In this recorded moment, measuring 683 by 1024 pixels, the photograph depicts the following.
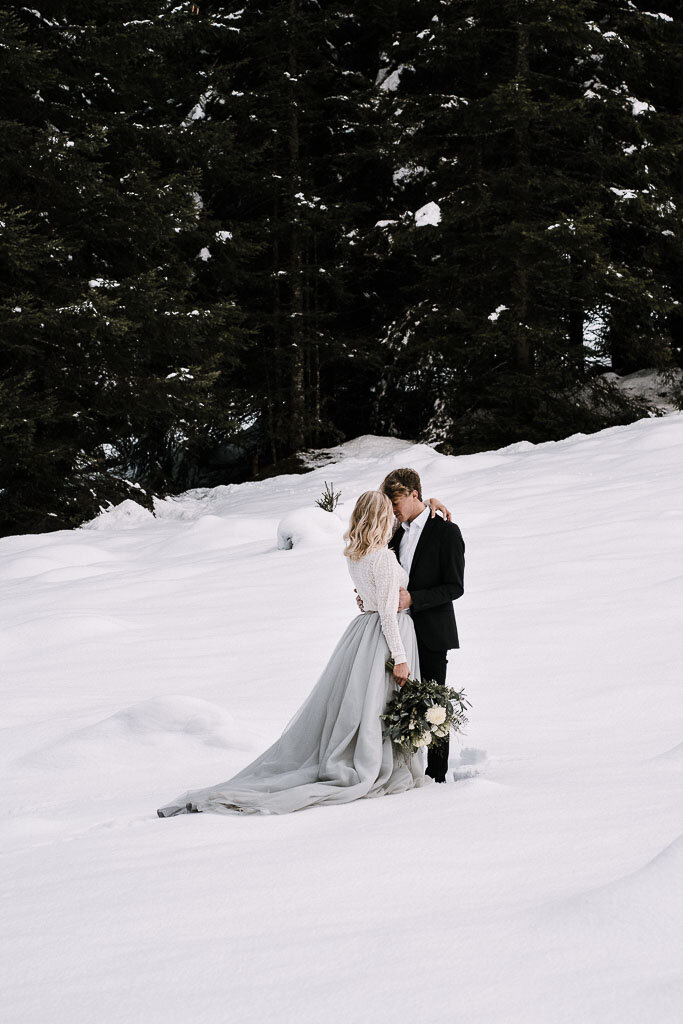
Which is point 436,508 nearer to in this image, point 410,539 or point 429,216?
point 410,539

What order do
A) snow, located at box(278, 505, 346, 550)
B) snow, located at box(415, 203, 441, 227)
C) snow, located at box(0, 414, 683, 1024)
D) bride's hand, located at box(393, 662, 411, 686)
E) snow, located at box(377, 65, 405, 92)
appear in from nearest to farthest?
snow, located at box(0, 414, 683, 1024)
bride's hand, located at box(393, 662, 411, 686)
snow, located at box(278, 505, 346, 550)
snow, located at box(415, 203, 441, 227)
snow, located at box(377, 65, 405, 92)

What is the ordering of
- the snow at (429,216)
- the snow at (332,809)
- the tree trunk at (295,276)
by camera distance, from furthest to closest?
the tree trunk at (295,276), the snow at (429,216), the snow at (332,809)

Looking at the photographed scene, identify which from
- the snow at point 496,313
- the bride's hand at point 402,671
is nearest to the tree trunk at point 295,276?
the snow at point 496,313

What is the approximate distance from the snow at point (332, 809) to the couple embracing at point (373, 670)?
214 mm

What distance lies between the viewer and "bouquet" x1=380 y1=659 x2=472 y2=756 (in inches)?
162

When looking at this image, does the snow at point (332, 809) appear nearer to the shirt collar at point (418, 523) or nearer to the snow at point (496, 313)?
the shirt collar at point (418, 523)

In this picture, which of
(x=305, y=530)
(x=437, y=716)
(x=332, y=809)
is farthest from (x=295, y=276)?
(x=332, y=809)

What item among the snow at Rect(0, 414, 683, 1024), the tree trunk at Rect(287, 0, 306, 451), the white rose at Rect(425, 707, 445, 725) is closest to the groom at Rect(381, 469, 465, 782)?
the white rose at Rect(425, 707, 445, 725)

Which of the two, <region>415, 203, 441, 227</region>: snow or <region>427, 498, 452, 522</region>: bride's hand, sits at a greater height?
<region>415, 203, 441, 227</region>: snow

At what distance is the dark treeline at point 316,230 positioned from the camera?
49.6 ft

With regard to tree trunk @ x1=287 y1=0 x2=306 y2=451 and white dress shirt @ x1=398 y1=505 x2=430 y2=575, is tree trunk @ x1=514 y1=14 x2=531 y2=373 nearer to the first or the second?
tree trunk @ x1=287 y1=0 x2=306 y2=451

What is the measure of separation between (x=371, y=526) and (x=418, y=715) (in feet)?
2.86

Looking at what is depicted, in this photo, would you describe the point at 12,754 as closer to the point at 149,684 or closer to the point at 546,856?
the point at 149,684

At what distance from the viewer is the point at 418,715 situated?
13.6 feet
